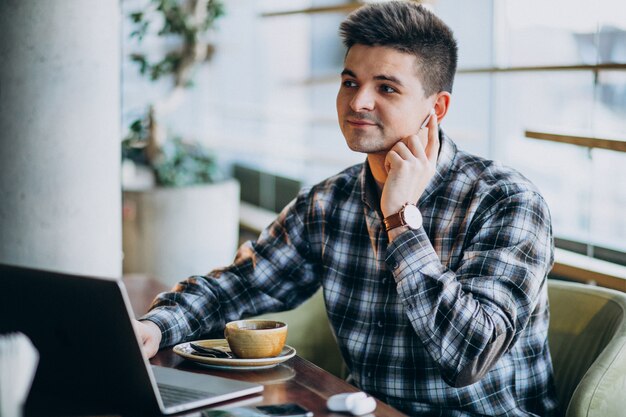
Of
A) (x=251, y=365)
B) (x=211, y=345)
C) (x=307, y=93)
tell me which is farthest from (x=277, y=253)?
(x=307, y=93)

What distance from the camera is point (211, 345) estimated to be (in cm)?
174

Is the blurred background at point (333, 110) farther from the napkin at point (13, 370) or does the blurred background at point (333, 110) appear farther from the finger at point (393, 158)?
the napkin at point (13, 370)

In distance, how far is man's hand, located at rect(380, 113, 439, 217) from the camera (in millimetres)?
1729

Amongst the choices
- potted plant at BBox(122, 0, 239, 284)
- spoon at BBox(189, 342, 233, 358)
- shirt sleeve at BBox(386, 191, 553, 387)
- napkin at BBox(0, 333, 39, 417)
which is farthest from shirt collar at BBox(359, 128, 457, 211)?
potted plant at BBox(122, 0, 239, 284)

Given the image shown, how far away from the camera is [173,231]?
508 centimetres

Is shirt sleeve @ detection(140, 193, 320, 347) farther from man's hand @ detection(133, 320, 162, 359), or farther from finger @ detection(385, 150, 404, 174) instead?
finger @ detection(385, 150, 404, 174)

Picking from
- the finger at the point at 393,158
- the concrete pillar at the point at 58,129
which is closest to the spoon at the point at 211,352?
the finger at the point at 393,158

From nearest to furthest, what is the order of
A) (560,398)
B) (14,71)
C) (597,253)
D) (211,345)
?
(211,345), (560,398), (14,71), (597,253)

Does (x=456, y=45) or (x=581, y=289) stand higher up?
(x=456, y=45)

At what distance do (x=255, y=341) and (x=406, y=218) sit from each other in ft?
1.31

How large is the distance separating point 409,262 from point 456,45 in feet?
2.05

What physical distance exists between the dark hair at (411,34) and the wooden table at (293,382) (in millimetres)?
732

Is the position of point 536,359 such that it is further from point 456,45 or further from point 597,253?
point 597,253

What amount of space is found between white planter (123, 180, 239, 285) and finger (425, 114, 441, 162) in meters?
3.31
